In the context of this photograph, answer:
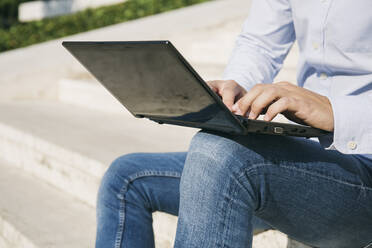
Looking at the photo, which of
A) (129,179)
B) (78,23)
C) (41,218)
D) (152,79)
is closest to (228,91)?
(152,79)

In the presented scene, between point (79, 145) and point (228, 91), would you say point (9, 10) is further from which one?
point (228, 91)

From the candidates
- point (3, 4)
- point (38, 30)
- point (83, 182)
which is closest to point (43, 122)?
point (83, 182)

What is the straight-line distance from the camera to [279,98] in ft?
3.72

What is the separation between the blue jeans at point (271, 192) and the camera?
1.08 m

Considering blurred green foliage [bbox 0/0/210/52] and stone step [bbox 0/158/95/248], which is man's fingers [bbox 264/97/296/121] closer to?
stone step [bbox 0/158/95/248]

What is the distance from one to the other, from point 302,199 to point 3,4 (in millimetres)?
13050

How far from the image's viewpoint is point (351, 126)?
114cm

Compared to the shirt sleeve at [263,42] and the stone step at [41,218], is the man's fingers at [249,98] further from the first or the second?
the stone step at [41,218]

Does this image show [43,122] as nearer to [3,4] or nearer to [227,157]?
Result: [227,157]

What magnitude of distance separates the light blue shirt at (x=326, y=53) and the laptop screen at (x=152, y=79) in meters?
0.32

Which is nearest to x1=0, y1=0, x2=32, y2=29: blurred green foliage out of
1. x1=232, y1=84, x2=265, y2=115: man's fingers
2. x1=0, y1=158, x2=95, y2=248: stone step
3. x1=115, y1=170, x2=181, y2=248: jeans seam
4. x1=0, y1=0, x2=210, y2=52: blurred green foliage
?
x1=0, y1=0, x2=210, y2=52: blurred green foliage

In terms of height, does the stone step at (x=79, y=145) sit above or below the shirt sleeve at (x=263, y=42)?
below

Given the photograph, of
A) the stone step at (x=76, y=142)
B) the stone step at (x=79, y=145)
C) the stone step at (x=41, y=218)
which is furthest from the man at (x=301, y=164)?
the stone step at (x=76, y=142)

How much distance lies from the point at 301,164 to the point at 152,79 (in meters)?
0.40
